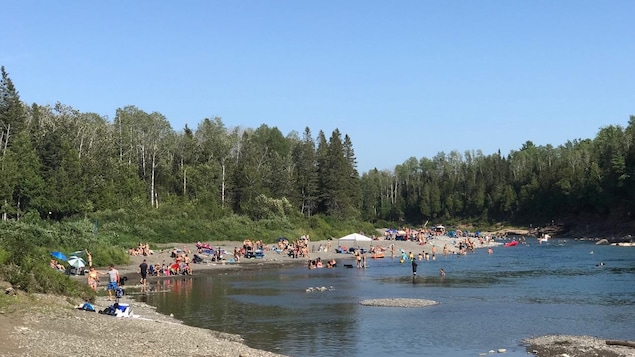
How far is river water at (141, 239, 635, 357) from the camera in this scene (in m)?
26.0

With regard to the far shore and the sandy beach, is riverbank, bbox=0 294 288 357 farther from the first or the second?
the far shore

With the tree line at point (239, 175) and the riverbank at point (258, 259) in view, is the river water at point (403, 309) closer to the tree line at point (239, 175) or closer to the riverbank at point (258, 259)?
the riverbank at point (258, 259)

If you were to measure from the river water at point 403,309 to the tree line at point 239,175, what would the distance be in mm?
29817

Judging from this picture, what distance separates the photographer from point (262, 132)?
156 metres

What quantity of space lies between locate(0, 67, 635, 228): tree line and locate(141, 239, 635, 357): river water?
29817mm

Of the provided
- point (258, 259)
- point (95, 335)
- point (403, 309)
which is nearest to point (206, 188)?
point (258, 259)

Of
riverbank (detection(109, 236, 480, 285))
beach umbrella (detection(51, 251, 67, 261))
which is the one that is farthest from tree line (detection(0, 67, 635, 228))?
beach umbrella (detection(51, 251, 67, 261))

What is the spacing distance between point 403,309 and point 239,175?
72.4 meters

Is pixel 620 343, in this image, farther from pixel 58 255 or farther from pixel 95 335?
pixel 58 255

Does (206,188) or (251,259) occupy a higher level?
(206,188)

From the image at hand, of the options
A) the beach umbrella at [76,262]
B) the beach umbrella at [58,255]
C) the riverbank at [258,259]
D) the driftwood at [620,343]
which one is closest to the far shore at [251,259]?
the riverbank at [258,259]

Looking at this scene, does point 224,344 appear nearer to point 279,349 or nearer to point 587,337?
point 279,349

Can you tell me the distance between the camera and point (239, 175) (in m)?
105

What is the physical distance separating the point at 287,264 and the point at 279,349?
42616mm
